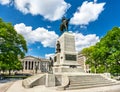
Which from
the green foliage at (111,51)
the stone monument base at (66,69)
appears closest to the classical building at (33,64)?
the green foliage at (111,51)

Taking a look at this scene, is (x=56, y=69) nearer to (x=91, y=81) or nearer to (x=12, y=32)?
(x=91, y=81)

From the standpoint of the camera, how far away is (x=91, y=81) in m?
17.5

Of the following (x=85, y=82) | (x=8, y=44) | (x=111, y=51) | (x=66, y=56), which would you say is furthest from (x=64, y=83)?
(x=111, y=51)

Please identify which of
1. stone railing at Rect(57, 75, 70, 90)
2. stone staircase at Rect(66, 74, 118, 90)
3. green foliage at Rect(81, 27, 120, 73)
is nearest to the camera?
stone railing at Rect(57, 75, 70, 90)

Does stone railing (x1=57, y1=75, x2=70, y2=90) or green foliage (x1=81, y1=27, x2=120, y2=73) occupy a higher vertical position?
green foliage (x1=81, y1=27, x2=120, y2=73)

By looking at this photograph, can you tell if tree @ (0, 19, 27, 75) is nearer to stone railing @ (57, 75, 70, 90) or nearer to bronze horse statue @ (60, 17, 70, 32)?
bronze horse statue @ (60, 17, 70, 32)

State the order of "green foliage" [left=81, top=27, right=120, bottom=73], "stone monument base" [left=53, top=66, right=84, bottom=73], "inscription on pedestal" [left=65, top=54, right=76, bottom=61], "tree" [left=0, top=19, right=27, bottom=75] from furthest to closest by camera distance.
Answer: "green foliage" [left=81, top=27, right=120, bottom=73]
"tree" [left=0, top=19, right=27, bottom=75]
"inscription on pedestal" [left=65, top=54, right=76, bottom=61]
"stone monument base" [left=53, top=66, right=84, bottom=73]

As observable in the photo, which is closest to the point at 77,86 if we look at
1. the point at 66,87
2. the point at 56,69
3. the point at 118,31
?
the point at 66,87

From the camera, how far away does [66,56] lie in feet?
72.7

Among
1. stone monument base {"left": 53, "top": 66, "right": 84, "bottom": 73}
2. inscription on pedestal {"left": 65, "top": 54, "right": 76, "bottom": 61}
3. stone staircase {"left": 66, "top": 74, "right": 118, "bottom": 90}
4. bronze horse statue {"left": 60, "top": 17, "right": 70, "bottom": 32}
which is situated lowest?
stone staircase {"left": 66, "top": 74, "right": 118, "bottom": 90}

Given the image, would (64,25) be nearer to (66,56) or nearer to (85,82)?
(66,56)

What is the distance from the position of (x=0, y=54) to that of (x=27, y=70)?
71758 millimetres

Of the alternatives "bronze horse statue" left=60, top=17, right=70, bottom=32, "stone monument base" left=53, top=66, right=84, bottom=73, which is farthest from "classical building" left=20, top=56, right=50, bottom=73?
"stone monument base" left=53, top=66, right=84, bottom=73

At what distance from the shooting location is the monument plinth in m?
21.4
